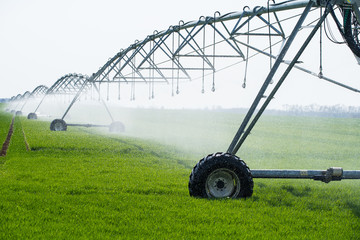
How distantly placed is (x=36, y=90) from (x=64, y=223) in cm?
5616

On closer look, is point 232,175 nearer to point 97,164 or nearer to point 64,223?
point 64,223

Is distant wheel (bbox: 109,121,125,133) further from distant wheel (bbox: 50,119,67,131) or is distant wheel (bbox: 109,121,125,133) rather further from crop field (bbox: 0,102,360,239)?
crop field (bbox: 0,102,360,239)

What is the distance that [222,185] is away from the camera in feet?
22.6

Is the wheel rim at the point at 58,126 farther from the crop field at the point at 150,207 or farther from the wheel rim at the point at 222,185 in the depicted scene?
the wheel rim at the point at 222,185

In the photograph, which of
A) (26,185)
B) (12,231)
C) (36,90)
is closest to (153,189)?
(26,185)

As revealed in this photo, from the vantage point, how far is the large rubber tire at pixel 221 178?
21.8 feet

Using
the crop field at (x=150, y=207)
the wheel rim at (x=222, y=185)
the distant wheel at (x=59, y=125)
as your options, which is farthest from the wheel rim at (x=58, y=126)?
the wheel rim at (x=222, y=185)

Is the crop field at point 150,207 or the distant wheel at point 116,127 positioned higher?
the distant wheel at point 116,127

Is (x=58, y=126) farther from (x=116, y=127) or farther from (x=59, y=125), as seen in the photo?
(x=116, y=127)

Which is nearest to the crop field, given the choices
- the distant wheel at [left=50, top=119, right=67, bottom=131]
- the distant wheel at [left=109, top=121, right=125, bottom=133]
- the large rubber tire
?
the large rubber tire

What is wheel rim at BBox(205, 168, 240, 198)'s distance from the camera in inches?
269

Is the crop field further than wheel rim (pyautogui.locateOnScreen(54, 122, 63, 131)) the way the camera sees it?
No

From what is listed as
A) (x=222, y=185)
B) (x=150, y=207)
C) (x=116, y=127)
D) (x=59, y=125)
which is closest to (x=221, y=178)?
(x=222, y=185)

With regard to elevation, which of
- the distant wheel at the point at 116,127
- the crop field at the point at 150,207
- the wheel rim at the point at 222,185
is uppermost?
the distant wheel at the point at 116,127
